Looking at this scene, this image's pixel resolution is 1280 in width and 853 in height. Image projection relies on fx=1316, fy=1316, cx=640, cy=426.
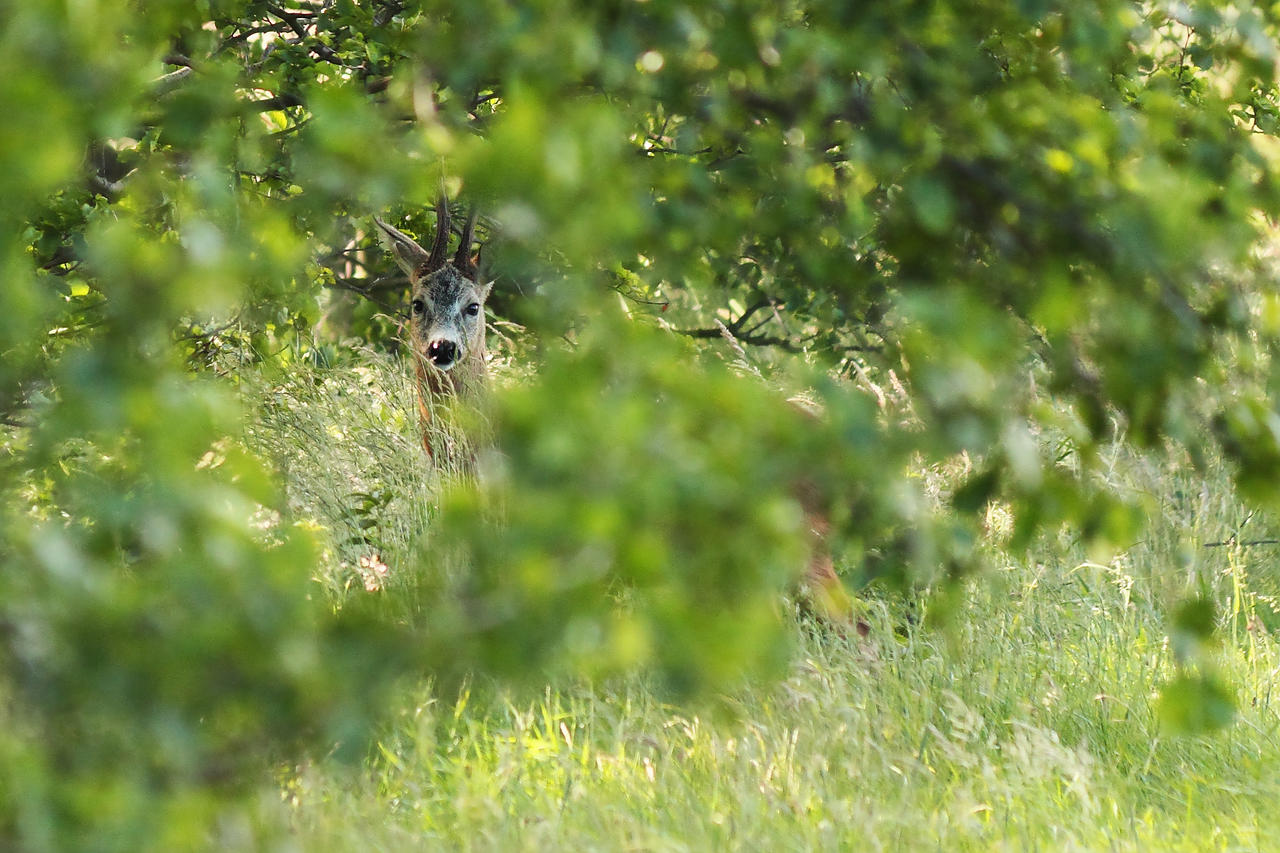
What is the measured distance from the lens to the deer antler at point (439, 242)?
6328 millimetres

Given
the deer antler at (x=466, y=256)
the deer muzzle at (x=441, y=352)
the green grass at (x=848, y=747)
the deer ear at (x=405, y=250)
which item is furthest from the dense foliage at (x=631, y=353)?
the deer ear at (x=405, y=250)

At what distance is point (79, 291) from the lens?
534 centimetres

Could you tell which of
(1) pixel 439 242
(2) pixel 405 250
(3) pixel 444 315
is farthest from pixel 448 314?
(2) pixel 405 250

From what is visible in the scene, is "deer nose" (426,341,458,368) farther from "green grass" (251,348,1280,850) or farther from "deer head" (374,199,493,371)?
"green grass" (251,348,1280,850)

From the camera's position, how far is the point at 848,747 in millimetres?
3959

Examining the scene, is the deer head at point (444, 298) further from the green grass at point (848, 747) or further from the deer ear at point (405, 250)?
the green grass at point (848, 747)

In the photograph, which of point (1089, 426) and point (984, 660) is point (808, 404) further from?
point (1089, 426)

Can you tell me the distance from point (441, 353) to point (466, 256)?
0.57m

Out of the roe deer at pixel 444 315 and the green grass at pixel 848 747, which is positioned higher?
the green grass at pixel 848 747

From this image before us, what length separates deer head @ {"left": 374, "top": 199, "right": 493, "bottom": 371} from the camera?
20.7 ft

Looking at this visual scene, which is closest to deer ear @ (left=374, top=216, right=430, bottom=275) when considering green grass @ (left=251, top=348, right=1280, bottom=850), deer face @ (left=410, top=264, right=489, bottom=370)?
deer face @ (left=410, top=264, right=489, bottom=370)

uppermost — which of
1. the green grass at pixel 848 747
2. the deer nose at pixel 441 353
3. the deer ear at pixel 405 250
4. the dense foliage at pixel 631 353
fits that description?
the dense foliage at pixel 631 353

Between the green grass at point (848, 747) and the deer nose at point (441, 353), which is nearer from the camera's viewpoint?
the green grass at point (848, 747)

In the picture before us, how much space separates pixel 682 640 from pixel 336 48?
413cm
